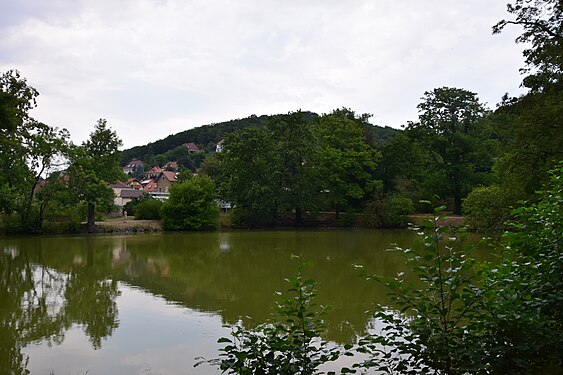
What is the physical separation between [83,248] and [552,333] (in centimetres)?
2220

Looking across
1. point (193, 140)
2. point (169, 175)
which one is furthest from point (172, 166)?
point (193, 140)

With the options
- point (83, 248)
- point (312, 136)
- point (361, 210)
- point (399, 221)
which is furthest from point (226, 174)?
point (83, 248)

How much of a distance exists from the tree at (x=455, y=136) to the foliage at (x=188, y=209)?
55.0 ft

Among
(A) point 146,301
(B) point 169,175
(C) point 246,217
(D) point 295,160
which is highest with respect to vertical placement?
(B) point 169,175

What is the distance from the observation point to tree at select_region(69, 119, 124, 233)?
30.1 metres

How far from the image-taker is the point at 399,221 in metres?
36.0

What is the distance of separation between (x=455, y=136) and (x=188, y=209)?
20298mm

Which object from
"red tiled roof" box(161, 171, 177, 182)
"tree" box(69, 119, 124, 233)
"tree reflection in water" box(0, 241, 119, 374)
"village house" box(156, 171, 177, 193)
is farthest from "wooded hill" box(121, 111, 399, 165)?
"tree reflection in water" box(0, 241, 119, 374)

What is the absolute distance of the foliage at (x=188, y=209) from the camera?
3452cm

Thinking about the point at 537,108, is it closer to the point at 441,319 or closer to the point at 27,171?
the point at 441,319

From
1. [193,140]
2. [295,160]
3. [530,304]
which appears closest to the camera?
[530,304]

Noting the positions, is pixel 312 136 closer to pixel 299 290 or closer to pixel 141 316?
pixel 141 316

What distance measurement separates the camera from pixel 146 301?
10484mm

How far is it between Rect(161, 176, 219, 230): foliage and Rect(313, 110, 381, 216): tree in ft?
30.6
